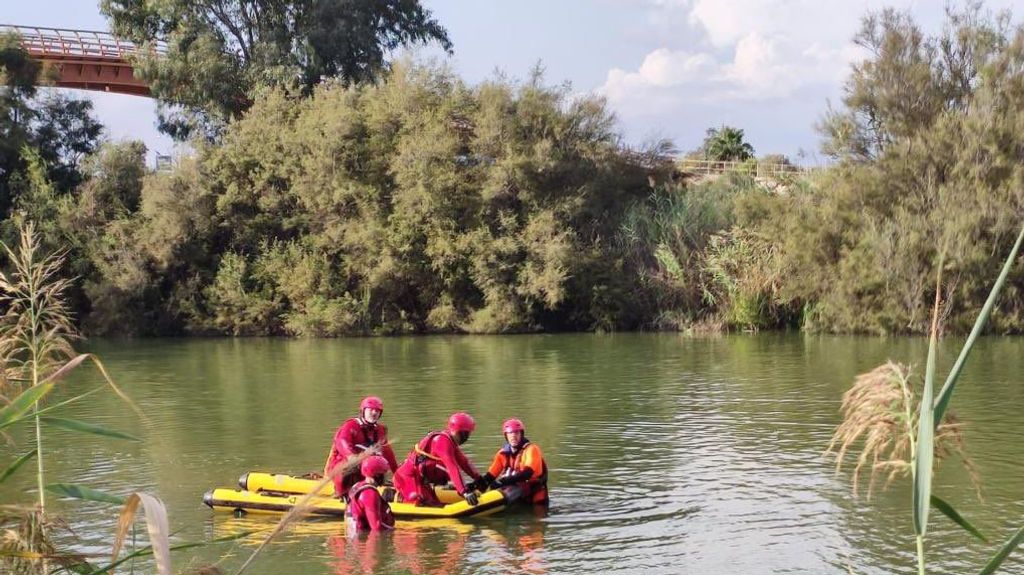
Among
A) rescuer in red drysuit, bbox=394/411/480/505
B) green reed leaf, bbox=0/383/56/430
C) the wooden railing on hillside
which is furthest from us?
the wooden railing on hillside

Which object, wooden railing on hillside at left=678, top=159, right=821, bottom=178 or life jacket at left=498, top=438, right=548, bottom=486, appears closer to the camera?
life jacket at left=498, top=438, right=548, bottom=486

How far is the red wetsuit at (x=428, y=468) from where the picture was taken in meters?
12.2

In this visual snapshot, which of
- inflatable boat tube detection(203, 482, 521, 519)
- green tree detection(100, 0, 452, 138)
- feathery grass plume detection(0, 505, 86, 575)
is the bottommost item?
inflatable boat tube detection(203, 482, 521, 519)

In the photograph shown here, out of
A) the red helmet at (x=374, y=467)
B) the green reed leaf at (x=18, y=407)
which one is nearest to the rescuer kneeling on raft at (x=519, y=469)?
the red helmet at (x=374, y=467)

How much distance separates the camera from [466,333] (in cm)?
3925

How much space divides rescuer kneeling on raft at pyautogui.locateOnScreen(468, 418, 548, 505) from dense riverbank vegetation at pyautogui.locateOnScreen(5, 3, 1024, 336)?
73.3ft

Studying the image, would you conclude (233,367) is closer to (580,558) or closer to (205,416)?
(205,416)

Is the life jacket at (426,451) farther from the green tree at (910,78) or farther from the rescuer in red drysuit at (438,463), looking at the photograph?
the green tree at (910,78)

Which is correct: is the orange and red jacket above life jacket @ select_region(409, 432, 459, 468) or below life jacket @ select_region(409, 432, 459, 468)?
below

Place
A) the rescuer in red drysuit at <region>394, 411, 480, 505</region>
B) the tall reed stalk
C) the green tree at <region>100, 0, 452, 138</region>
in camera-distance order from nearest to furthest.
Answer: the tall reed stalk, the rescuer in red drysuit at <region>394, 411, 480, 505</region>, the green tree at <region>100, 0, 452, 138</region>

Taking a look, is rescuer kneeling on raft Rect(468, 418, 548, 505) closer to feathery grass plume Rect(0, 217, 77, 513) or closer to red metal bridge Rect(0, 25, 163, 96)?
feathery grass plume Rect(0, 217, 77, 513)

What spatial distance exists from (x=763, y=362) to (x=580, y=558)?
17154 mm

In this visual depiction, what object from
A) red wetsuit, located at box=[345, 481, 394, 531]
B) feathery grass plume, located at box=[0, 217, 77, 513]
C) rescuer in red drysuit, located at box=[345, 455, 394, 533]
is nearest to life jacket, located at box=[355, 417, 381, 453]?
A: rescuer in red drysuit, located at box=[345, 455, 394, 533]

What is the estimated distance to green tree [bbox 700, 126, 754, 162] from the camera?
52844 mm
